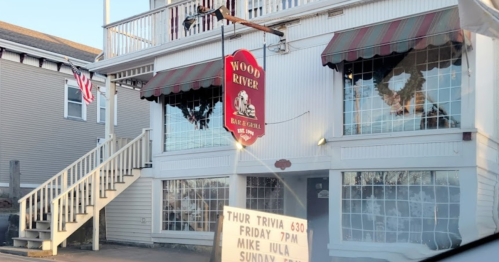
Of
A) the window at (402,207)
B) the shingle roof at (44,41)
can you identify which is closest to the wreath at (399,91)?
the window at (402,207)

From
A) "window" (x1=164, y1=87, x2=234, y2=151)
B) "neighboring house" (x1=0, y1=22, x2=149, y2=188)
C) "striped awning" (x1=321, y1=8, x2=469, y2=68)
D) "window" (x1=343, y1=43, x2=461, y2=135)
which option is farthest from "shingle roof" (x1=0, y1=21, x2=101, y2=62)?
"window" (x1=343, y1=43, x2=461, y2=135)

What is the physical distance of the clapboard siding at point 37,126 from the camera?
749 inches

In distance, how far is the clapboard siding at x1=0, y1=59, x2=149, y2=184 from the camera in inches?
749

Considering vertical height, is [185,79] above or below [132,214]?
above

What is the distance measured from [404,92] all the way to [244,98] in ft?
9.17

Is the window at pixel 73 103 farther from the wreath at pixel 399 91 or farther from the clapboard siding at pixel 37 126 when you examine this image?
the wreath at pixel 399 91

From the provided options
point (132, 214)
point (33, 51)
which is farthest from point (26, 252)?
point (33, 51)

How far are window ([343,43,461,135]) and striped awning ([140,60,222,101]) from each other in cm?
289

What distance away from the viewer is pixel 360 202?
9.55m

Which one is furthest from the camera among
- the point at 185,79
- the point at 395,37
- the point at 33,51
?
the point at 33,51

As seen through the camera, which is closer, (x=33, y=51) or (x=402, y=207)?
(x=402, y=207)

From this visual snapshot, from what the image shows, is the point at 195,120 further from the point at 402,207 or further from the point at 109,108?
the point at 402,207

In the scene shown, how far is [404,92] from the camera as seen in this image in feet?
30.2

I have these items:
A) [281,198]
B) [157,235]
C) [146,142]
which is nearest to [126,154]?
[146,142]
